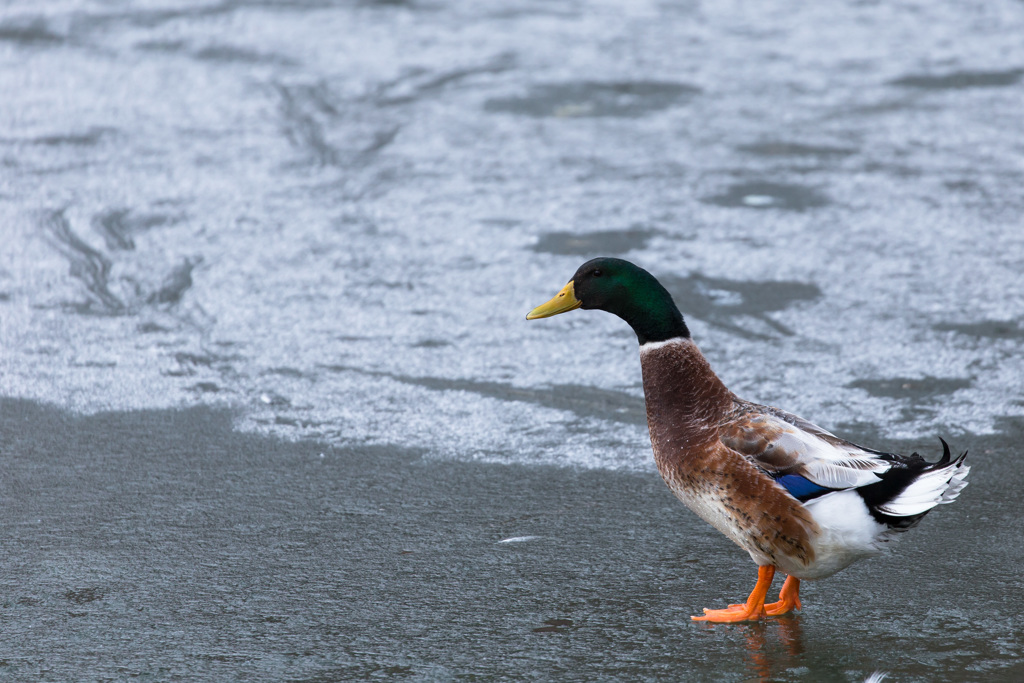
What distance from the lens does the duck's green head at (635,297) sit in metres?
3.25

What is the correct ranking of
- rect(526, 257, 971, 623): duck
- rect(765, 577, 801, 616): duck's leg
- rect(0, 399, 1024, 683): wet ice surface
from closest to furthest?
rect(0, 399, 1024, 683): wet ice surface < rect(526, 257, 971, 623): duck < rect(765, 577, 801, 616): duck's leg

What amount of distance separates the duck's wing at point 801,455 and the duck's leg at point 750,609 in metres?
0.24

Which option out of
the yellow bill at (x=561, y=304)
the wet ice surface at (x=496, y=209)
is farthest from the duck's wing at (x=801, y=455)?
the wet ice surface at (x=496, y=209)

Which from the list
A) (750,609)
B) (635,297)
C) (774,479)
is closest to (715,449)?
(774,479)

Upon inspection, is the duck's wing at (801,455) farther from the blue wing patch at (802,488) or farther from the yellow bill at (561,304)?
the yellow bill at (561,304)

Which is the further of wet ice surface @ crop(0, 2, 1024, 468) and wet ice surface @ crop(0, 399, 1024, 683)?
wet ice surface @ crop(0, 2, 1024, 468)

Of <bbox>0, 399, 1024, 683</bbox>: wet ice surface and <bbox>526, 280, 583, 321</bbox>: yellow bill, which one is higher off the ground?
<bbox>526, 280, 583, 321</bbox>: yellow bill

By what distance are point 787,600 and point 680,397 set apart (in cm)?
62

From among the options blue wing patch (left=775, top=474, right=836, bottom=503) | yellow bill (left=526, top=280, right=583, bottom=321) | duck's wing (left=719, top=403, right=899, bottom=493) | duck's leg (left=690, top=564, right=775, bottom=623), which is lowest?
duck's leg (left=690, top=564, right=775, bottom=623)

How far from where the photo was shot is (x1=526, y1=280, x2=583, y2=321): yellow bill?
3.40 m

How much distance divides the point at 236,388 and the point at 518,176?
2731 millimetres

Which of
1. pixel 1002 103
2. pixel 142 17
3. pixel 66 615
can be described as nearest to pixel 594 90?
pixel 1002 103

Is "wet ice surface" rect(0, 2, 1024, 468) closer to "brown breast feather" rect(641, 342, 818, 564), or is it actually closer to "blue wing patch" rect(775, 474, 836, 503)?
"brown breast feather" rect(641, 342, 818, 564)

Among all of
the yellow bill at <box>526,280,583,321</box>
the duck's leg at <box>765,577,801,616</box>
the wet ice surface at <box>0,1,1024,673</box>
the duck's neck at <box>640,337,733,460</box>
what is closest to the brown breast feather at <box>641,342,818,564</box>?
the duck's neck at <box>640,337,733,460</box>
